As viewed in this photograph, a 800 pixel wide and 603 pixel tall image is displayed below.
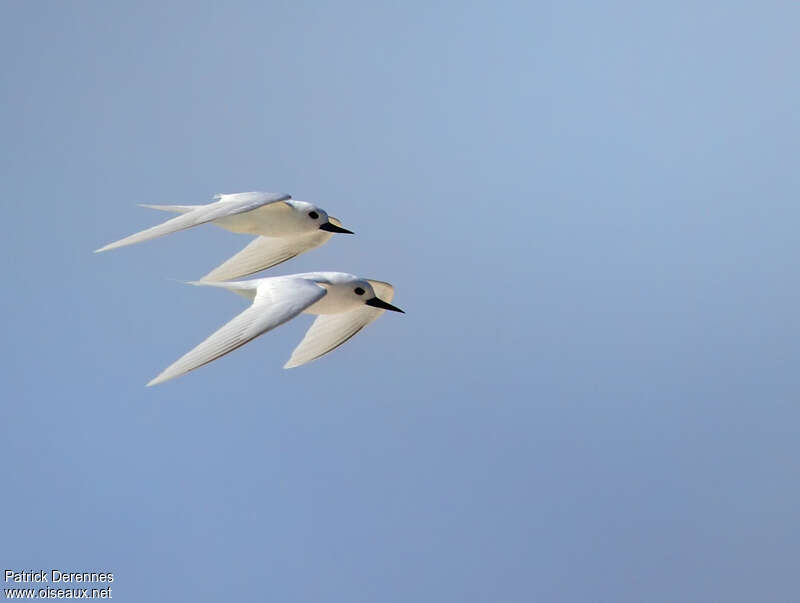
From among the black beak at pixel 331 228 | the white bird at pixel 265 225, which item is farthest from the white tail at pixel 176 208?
the black beak at pixel 331 228

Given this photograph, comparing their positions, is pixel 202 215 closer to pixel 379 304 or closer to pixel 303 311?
pixel 303 311

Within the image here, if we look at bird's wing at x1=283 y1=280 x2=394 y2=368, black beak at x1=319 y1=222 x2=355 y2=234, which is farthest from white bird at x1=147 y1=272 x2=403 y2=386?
black beak at x1=319 y1=222 x2=355 y2=234

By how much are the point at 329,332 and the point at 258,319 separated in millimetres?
2046

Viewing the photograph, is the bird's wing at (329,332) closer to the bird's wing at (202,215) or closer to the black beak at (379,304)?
the black beak at (379,304)

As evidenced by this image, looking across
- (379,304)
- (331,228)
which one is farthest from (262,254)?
(379,304)

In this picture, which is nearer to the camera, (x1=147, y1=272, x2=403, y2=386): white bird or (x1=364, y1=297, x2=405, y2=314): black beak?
(x1=147, y1=272, x2=403, y2=386): white bird

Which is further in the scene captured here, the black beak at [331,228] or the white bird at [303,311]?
the black beak at [331,228]

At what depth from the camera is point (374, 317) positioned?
29.2ft

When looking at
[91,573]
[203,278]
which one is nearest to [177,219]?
[203,278]

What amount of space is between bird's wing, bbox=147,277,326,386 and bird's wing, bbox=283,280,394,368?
1.05 m

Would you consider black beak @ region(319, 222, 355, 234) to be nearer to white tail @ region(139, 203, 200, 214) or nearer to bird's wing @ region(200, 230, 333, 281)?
bird's wing @ region(200, 230, 333, 281)

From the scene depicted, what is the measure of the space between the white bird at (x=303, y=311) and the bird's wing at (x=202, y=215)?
0.55m

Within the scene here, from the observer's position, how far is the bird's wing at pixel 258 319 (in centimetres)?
619

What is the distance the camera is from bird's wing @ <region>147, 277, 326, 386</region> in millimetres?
6191
